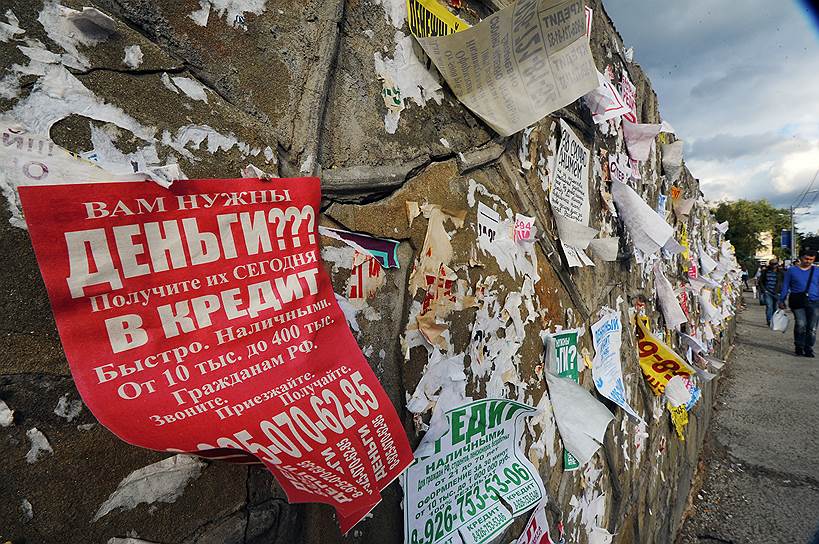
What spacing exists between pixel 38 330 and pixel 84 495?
9.3 inches

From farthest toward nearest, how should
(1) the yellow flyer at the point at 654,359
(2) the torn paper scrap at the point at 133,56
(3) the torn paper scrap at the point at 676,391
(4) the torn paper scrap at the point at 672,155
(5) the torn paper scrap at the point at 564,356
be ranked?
(4) the torn paper scrap at the point at 672,155
(3) the torn paper scrap at the point at 676,391
(1) the yellow flyer at the point at 654,359
(5) the torn paper scrap at the point at 564,356
(2) the torn paper scrap at the point at 133,56

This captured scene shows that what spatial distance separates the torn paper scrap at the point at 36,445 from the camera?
0.60 meters

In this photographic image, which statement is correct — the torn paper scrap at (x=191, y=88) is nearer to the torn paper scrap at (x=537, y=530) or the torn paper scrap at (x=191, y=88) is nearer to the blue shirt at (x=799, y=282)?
the torn paper scrap at (x=537, y=530)

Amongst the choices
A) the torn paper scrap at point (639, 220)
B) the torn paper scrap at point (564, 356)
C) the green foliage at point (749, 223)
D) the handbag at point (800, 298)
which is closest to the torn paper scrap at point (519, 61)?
the torn paper scrap at point (564, 356)

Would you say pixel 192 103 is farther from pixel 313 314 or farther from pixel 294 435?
pixel 294 435

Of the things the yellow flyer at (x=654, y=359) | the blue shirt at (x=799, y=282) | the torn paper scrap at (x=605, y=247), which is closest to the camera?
the torn paper scrap at (x=605, y=247)

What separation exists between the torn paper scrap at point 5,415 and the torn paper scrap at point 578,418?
5.13 feet

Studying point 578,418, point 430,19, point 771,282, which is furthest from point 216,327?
point 771,282

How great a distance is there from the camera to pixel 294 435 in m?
0.77

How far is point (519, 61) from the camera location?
1.27 m

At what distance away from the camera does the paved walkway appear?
3.35 m

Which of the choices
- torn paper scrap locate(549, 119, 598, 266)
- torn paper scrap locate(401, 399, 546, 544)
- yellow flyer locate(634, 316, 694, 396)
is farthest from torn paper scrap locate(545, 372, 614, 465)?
yellow flyer locate(634, 316, 694, 396)

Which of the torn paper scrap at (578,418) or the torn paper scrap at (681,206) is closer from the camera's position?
the torn paper scrap at (578,418)

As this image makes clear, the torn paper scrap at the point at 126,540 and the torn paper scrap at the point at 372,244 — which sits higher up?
the torn paper scrap at the point at 372,244
